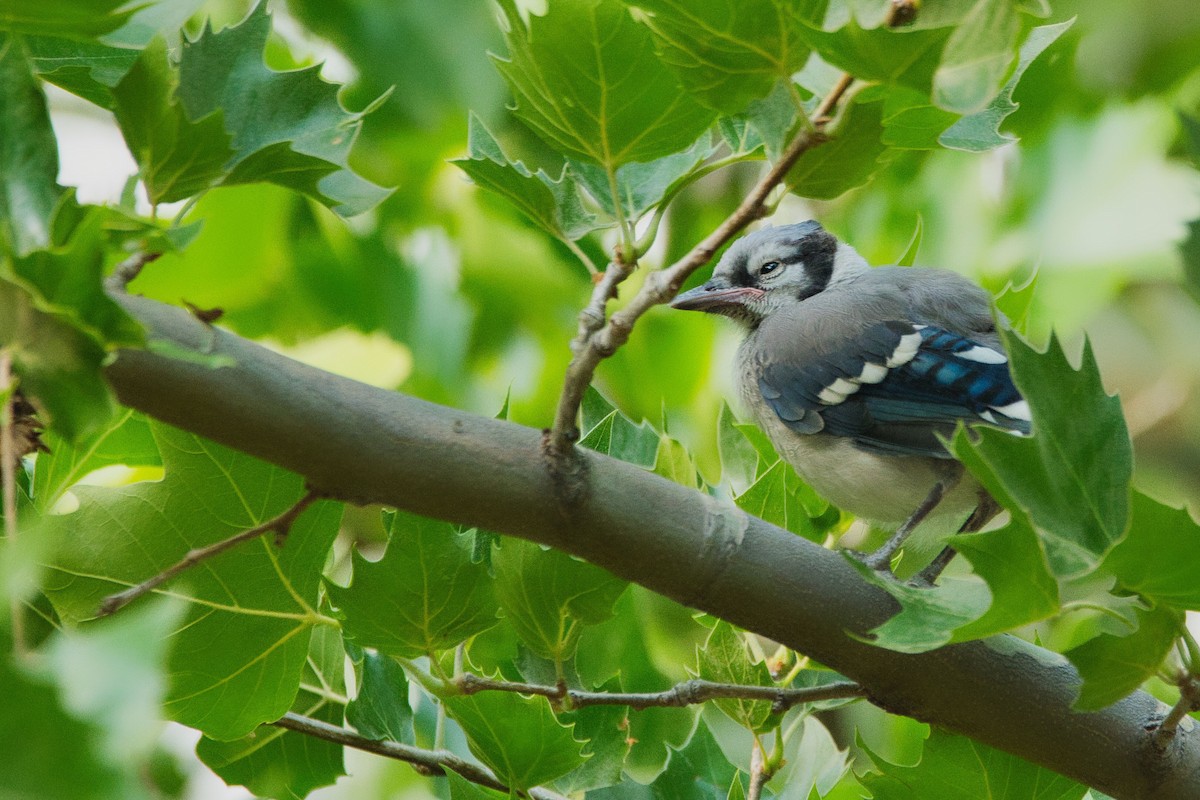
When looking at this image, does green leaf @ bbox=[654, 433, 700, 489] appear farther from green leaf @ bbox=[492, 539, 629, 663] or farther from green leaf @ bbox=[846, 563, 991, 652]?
green leaf @ bbox=[846, 563, 991, 652]

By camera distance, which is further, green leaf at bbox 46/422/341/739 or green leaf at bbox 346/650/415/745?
green leaf at bbox 346/650/415/745

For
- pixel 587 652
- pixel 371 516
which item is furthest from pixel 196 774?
pixel 587 652

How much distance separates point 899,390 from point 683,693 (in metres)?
0.72

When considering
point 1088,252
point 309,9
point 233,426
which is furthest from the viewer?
point 1088,252

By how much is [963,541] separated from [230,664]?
2.10ft

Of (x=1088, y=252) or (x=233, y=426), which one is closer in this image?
(x=233, y=426)

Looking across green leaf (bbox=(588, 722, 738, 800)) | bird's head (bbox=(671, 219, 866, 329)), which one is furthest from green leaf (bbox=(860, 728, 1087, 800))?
bird's head (bbox=(671, 219, 866, 329))

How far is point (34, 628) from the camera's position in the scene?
115 cm

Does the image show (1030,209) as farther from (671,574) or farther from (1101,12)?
(671,574)

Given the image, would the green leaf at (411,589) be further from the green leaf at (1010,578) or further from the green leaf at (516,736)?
the green leaf at (1010,578)

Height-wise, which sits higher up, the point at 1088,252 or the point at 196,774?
the point at 1088,252

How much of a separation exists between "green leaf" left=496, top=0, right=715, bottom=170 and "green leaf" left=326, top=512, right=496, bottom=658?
1.18 ft

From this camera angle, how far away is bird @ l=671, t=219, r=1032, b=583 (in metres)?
1.67

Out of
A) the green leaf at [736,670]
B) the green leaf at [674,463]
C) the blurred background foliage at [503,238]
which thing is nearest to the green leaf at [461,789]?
the green leaf at [736,670]
